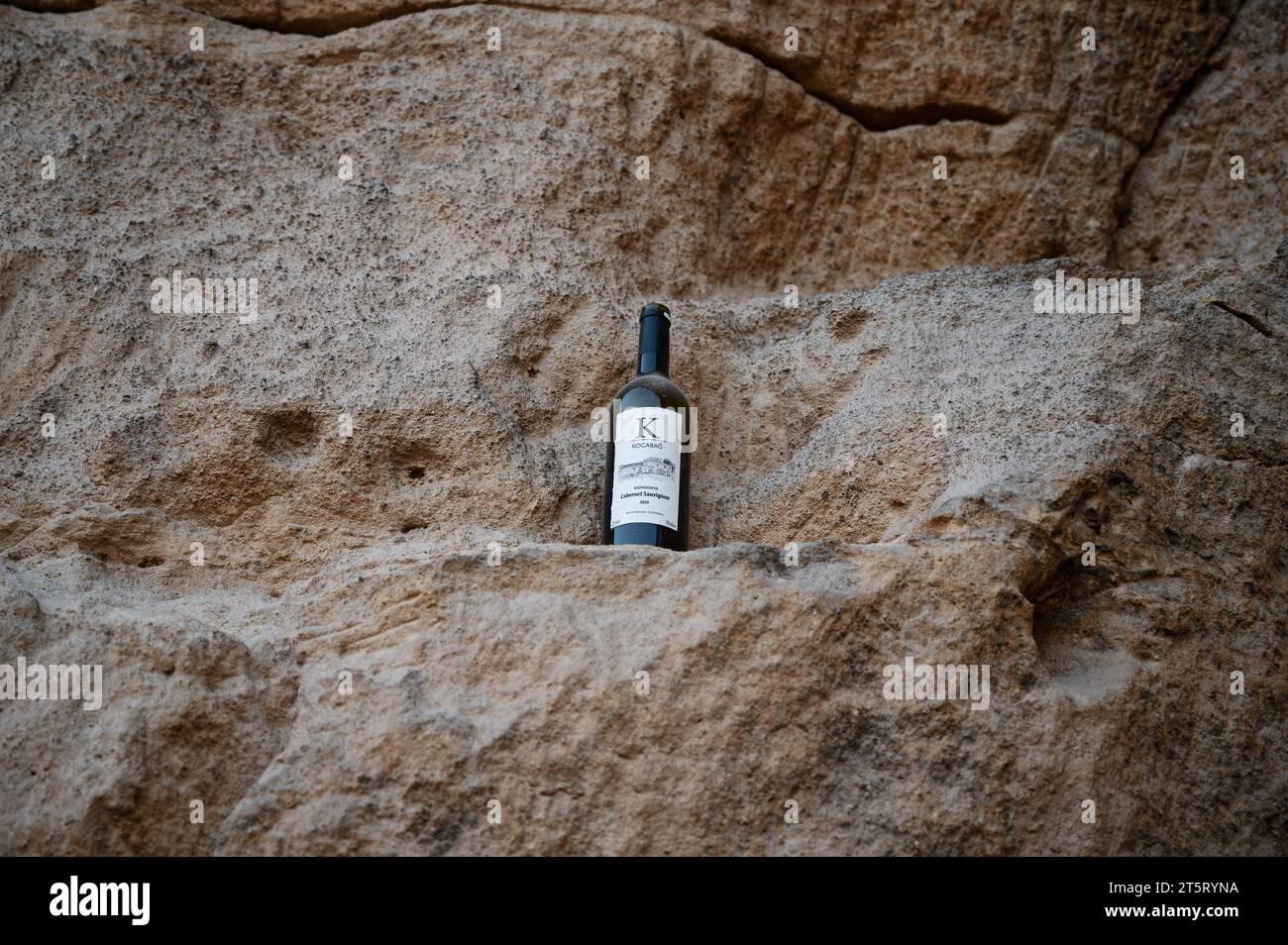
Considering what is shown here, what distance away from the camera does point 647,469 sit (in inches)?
80.8

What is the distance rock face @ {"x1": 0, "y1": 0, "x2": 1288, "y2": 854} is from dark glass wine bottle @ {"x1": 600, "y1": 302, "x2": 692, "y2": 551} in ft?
0.43

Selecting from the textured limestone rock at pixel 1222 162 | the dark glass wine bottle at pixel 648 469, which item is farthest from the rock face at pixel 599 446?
the dark glass wine bottle at pixel 648 469

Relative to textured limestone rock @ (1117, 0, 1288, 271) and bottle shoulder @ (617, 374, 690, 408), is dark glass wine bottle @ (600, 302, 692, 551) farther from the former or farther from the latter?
textured limestone rock @ (1117, 0, 1288, 271)

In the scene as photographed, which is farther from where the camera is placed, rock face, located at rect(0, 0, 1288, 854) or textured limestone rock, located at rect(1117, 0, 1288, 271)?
textured limestone rock, located at rect(1117, 0, 1288, 271)

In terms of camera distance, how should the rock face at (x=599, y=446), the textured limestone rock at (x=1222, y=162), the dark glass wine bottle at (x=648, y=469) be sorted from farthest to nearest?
the textured limestone rock at (x=1222, y=162) → the dark glass wine bottle at (x=648, y=469) → the rock face at (x=599, y=446)

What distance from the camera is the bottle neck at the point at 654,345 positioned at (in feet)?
7.28

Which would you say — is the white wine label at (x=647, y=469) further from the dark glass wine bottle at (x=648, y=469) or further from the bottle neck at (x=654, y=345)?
the bottle neck at (x=654, y=345)

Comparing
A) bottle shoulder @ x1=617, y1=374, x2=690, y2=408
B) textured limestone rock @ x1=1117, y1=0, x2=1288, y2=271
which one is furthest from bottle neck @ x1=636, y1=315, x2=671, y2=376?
textured limestone rock @ x1=1117, y1=0, x2=1288, y2=271

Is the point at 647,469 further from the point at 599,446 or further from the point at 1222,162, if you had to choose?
the point at 1222,162

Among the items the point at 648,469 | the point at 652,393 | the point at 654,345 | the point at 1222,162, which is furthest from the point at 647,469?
the point at 1222,162

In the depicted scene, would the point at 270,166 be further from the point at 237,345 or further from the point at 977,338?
the point at 977,338

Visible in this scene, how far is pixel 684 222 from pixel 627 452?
2.65 ft

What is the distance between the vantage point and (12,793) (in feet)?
5.67

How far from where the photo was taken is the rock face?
176 cm
